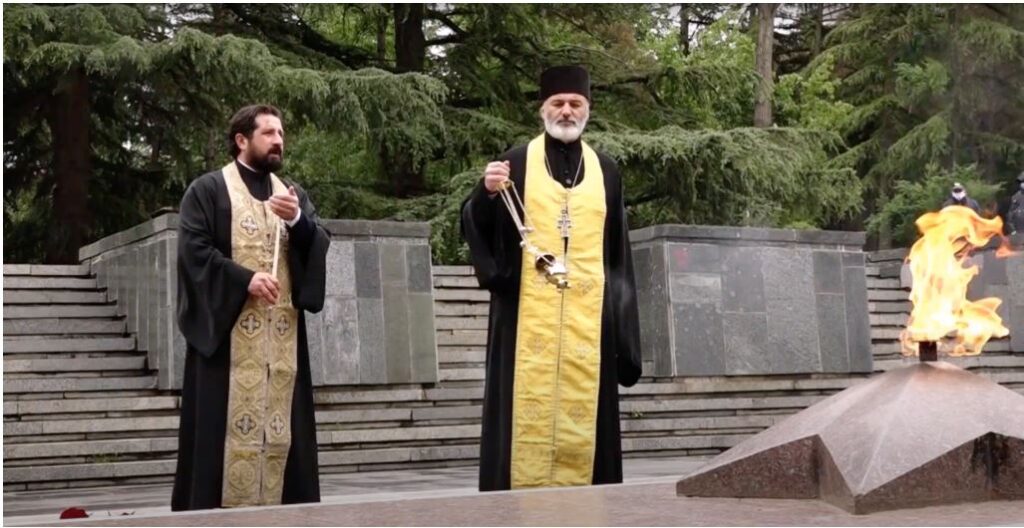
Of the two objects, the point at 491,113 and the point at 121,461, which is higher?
the point at 491,113

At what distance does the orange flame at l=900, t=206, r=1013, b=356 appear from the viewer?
598 cm

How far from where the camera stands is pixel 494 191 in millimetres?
7305

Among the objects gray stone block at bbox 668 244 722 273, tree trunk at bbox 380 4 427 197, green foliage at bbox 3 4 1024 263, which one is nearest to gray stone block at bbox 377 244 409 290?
gray stone block at bbox 668 244 722 273

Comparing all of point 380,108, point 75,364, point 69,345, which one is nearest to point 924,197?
point 380,108

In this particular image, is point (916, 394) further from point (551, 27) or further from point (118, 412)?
point (551, 27)

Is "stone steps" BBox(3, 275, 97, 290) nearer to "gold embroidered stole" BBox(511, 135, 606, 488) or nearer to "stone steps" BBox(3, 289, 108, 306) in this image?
"stone steps" BBox(3, 289, 108, 306)

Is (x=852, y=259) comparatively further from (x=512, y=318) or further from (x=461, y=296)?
(x=512, y=318)

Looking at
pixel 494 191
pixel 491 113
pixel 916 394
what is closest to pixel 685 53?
pixel 491 113

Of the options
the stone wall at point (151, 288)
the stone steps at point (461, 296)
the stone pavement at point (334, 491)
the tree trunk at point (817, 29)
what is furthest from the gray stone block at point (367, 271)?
the tree trunk at point (817, 29)

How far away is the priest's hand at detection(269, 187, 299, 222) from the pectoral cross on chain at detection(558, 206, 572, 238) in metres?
1.28

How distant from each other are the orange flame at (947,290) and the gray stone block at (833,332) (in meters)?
7.45

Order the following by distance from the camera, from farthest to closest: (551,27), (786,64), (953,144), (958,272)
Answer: (786,64)
(953,144)
(551,27)
(958,272)

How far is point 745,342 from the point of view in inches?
523

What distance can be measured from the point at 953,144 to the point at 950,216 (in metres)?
22.7
